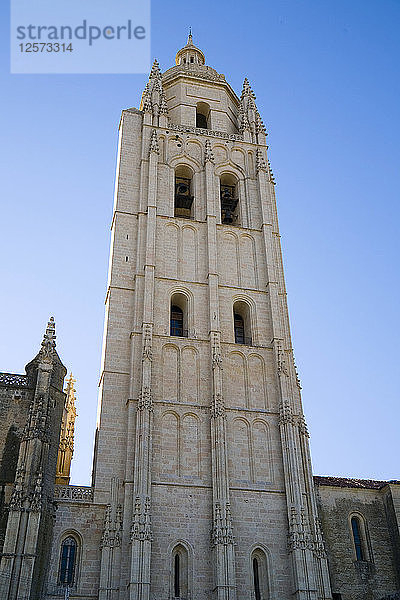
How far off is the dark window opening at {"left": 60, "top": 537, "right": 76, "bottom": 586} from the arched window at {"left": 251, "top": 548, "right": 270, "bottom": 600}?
19.7ft

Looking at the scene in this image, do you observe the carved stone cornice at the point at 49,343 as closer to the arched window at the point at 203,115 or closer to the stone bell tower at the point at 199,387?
the stone bell tower at the point at 199,387

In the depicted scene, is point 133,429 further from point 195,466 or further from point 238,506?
point 238,506

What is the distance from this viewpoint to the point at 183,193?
3334cm

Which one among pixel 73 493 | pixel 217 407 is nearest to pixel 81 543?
pixel 73 493

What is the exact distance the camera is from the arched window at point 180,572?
21120 mm

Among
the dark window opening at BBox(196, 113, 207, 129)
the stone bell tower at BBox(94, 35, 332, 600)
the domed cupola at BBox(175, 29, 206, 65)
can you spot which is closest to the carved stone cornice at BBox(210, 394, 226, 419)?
the stone bell tower at BBox(94, 35, 332, 600)

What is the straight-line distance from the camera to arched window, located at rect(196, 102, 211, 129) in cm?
3634

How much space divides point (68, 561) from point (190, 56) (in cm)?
3172

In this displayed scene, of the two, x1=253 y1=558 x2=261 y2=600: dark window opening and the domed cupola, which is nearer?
x1=253 y1=558 x2=261 y2=600: dark window opening

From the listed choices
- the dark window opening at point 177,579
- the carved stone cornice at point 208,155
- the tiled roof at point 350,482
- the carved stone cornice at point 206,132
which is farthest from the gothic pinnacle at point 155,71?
the dark window opening at point 177,579

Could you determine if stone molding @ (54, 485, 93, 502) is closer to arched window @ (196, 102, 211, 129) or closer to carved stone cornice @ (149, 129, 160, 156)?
carved stone cornice @ (149, 129, 160, 156)

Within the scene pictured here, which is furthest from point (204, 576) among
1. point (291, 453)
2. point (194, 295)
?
point (194, 295)

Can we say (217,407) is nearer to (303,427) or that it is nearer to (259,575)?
(303,427)

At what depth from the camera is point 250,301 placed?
28.6m
